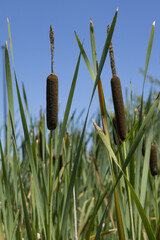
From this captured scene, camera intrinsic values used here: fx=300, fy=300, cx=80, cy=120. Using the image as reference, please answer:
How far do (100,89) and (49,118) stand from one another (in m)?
0.13

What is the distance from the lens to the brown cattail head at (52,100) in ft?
2.19

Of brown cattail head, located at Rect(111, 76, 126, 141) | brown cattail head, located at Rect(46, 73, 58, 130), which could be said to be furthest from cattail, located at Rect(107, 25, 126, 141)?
brown cattail head, located at Rect(46, 73, 58, 130)

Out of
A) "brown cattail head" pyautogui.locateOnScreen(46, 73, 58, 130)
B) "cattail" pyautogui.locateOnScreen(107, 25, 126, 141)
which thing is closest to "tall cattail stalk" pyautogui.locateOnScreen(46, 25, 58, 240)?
"brown cattail head" pyautogui.locateOnScreen(46, 73, 58, 130)

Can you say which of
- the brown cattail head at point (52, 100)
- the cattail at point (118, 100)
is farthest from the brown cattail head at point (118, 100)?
the brown cattail head at point (52, 100)

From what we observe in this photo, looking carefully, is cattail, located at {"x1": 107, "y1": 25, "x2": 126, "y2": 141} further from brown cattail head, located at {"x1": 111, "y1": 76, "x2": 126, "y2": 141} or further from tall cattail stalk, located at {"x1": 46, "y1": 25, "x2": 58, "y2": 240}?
tall cattail stalk, located at {"x1": 46, "y1": 25, "x2": 58, "y2": 240}

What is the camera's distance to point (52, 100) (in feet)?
2.20

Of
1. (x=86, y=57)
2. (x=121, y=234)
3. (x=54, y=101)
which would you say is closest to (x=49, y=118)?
(x=54, y=101)

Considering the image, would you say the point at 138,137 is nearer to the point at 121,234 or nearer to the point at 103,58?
the point at 103,58

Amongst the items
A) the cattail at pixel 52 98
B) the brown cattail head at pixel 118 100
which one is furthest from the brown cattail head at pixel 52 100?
the brown cattail head at pixel 118 100

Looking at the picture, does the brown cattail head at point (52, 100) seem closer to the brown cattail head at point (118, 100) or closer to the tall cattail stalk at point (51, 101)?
the tall cattail stalk at point (51, 101)

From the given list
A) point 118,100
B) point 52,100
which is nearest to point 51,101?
point 52,100

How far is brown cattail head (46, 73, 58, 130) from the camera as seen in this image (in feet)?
2.19

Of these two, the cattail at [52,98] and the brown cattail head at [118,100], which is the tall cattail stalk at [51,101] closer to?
the cattail at [52,98]

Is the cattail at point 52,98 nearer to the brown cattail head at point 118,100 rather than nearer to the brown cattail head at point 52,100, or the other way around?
the brown cattail head at point 52,100
